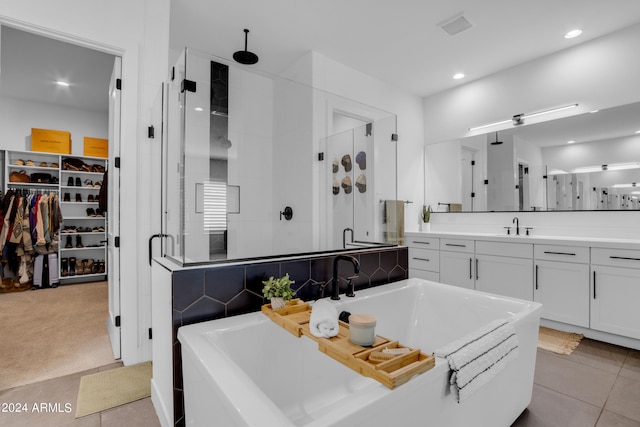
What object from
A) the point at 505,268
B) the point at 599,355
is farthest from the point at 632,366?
the point at 505,268

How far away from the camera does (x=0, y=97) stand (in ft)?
14.5

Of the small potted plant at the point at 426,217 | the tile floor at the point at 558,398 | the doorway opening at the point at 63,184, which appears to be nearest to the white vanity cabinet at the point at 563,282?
the tile floor at the point at 558,398

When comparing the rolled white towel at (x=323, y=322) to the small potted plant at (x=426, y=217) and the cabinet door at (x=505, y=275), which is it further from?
the small potted plant at (x=426, y=217)

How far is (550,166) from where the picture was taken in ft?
11.0

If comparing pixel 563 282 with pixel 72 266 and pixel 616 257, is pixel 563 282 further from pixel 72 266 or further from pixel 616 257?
pixel 72 266

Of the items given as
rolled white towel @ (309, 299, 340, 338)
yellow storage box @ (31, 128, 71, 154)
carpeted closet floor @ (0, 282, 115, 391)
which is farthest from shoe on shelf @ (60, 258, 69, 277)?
rolled white towel @ (309, 299, 340, 338)

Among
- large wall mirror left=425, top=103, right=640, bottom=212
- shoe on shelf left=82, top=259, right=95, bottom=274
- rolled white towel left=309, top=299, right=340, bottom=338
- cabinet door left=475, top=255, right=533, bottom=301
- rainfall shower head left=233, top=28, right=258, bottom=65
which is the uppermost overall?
rainfall shower head left=233, top=28, right=258, bottom=65

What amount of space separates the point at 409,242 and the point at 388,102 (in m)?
1.90

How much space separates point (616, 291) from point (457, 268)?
4.31 ft

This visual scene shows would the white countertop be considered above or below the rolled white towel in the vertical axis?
above

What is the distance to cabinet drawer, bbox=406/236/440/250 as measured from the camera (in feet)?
12.1

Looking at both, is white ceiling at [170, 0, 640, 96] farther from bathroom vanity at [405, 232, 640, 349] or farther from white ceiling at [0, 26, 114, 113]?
bathroom vanity at [405, 232, 640, 349]

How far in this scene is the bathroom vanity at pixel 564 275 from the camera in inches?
95.3

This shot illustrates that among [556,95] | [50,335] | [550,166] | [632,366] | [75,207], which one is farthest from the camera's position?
[75,207]
